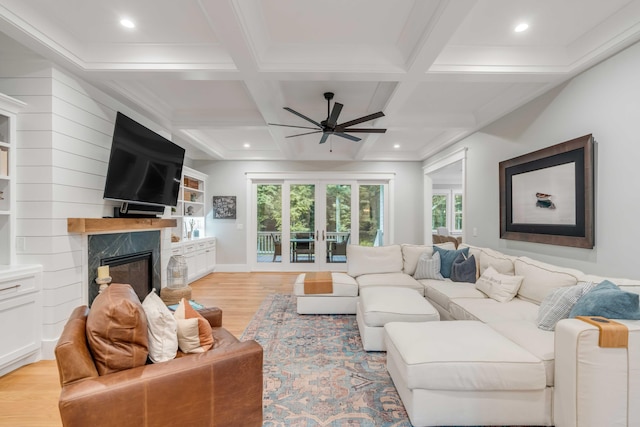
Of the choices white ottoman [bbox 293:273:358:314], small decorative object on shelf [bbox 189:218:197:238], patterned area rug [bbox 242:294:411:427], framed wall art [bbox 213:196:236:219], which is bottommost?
patterned area rug [bbox 242:294:411:427]

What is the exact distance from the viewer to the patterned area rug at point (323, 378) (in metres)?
1.87

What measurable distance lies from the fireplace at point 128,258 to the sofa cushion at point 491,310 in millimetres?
3656

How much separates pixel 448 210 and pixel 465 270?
285 inches

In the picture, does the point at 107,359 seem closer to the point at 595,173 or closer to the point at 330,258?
the point at 595,173

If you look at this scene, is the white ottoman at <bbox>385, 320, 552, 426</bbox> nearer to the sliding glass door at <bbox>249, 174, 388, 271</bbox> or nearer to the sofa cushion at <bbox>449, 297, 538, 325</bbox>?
the sofa cushion at <bbox>449, 297, 538, 325</bbox>

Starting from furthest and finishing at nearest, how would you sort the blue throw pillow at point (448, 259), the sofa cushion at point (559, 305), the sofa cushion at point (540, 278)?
the blue throw pillow at point (448, 259)
the sofa cushion at point (540, 278)
the sofa cushion at point (559, 305)

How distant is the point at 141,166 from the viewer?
343 cm

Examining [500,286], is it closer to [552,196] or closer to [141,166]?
[552,196]

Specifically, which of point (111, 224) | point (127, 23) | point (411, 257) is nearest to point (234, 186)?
point (111, 224)

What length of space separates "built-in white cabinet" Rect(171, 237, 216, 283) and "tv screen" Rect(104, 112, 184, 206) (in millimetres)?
1381

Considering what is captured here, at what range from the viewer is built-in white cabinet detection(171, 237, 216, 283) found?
17.4 ft

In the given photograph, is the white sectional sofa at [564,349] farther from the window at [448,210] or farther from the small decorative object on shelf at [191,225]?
the window at [448,210]

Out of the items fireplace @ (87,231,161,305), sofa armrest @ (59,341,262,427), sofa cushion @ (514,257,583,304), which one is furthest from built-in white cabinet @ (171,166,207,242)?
sofa cushion @ (514,257,583,304)

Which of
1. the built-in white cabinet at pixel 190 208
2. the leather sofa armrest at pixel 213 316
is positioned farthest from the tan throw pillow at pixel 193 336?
the built-in white cabinet at pixel 190 208
